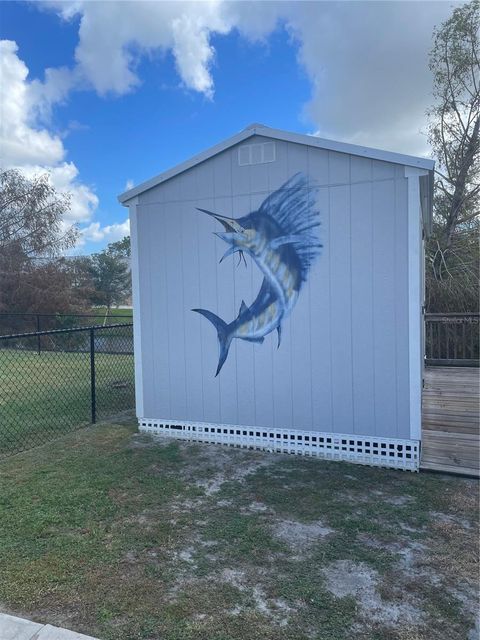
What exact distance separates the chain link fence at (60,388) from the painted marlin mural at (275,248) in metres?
1.90

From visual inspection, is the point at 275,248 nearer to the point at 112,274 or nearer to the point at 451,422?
the point at 451,422

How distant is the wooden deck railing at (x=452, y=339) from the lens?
7.80 meters

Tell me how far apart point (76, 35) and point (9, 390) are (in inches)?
209

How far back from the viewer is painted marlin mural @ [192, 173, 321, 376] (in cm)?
362

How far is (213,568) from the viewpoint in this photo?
204 centimetres

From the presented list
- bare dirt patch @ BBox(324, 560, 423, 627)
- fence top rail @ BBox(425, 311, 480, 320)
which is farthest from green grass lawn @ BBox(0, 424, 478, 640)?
fence top rail @ BBox(425, 311, 480, 320)

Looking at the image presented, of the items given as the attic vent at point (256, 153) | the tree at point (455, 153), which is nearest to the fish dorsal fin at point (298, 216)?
the attic vent at point (256, 153)

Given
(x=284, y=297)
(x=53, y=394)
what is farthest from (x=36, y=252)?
(x=284, y=297)

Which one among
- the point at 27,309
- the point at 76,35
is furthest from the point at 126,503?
the point at 27,309

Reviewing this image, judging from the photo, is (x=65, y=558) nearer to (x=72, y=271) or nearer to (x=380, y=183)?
(x=380, y=183)

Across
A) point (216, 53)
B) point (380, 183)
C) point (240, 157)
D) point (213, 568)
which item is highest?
point (216, 53)

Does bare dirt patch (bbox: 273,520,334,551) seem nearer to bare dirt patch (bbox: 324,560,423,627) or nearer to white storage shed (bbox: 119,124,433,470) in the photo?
bare dirt patch (bbox: 324,560,423,627)

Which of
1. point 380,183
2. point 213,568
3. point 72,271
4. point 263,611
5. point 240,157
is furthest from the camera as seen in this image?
point 72,271

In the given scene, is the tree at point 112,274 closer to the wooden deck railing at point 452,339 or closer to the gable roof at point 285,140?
the wooden deck railing at point 452,339
